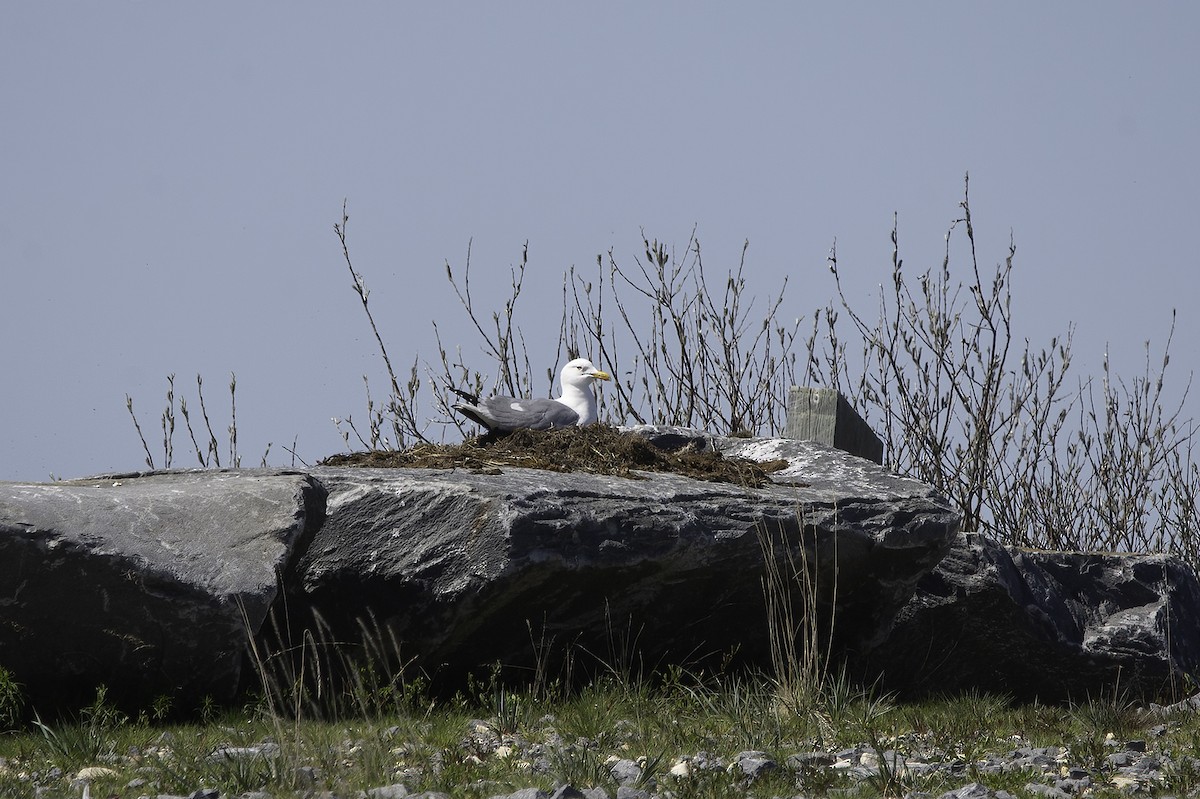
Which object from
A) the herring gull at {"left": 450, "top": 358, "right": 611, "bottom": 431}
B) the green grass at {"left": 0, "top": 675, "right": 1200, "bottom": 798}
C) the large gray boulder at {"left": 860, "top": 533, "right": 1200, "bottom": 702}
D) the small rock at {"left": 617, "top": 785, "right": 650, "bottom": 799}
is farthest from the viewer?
the herring gull at {"left": 450, "top": 358, "right": 611, "bottom": 431}

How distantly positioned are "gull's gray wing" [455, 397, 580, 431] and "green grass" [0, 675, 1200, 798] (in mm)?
1915

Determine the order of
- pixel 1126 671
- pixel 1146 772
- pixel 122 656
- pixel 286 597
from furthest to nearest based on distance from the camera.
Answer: pixel 1126 671 → pixel 286 597 → pixel 122 656 → pixel 1146 772

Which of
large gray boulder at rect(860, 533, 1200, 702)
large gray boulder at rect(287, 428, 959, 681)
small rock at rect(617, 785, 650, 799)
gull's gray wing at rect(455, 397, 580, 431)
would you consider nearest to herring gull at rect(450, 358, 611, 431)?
gull's gray wing at rect(455, 397, 580, 431)

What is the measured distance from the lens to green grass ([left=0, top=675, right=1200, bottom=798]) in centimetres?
391

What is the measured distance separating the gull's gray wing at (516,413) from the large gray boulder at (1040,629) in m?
2.37

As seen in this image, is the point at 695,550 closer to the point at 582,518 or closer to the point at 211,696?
the point at 582,518

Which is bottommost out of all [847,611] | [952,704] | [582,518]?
[952,704]

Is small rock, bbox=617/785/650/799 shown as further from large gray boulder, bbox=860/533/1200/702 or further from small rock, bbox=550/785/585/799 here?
large gray boulder, bbox=860/533/1200/702

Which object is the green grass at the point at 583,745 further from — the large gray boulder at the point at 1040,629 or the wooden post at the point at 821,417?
the wooden post at the point at 821,417

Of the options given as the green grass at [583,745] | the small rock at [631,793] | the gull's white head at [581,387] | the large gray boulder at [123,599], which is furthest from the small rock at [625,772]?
the gull's white head at [581,387]

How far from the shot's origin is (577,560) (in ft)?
18.1

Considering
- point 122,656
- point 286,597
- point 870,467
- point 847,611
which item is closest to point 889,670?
point 847,611

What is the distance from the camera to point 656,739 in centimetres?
473

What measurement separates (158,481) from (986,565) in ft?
15.4
